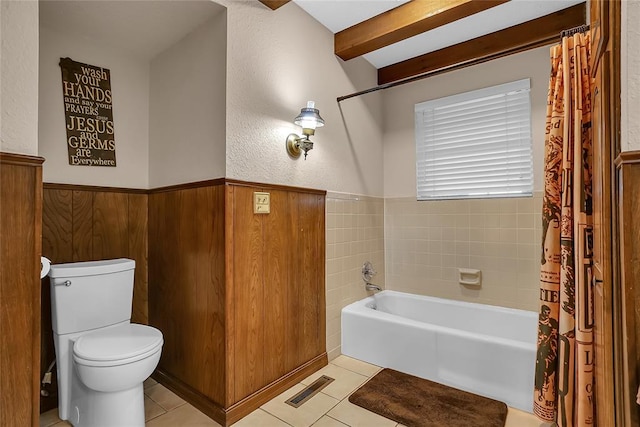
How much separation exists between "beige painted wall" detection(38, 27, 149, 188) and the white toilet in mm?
615

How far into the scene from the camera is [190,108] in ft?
6.51

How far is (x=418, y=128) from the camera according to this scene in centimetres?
302

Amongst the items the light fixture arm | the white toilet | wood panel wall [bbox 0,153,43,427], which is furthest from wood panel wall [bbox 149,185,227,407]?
wood panel wall [bbox 0,153,43,427]

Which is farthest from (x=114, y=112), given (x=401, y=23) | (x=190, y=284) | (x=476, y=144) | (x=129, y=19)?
(x=476, y=144)

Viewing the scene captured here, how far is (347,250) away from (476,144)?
57.7 inches

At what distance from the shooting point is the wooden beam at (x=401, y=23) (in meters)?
2.02

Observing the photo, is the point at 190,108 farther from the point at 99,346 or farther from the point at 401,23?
the point at 401,23

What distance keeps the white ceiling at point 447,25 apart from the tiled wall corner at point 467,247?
4.41 ft

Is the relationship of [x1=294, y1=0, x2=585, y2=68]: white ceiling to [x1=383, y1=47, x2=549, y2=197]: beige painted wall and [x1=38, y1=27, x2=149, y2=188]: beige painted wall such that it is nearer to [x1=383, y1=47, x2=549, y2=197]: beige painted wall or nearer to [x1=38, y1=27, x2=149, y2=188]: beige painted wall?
[x1=383, y1=47, x2=549, y2=197]: beige painted wall

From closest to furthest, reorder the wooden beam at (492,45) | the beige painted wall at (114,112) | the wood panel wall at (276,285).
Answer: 1. the wood panel wall at (276,285)
2. the beige painted wall at (114,112)
3. the wooden beam at (492,45)

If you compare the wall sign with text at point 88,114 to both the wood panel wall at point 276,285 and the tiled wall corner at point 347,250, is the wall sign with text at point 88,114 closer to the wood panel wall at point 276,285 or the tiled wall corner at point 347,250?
the wood panel wall at point 276,285

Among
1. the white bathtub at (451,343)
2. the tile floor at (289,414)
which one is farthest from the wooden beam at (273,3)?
the tile floor at (289,414)

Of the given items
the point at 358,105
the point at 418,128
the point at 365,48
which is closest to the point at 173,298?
the point at 358,105

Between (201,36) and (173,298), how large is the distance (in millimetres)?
1682
